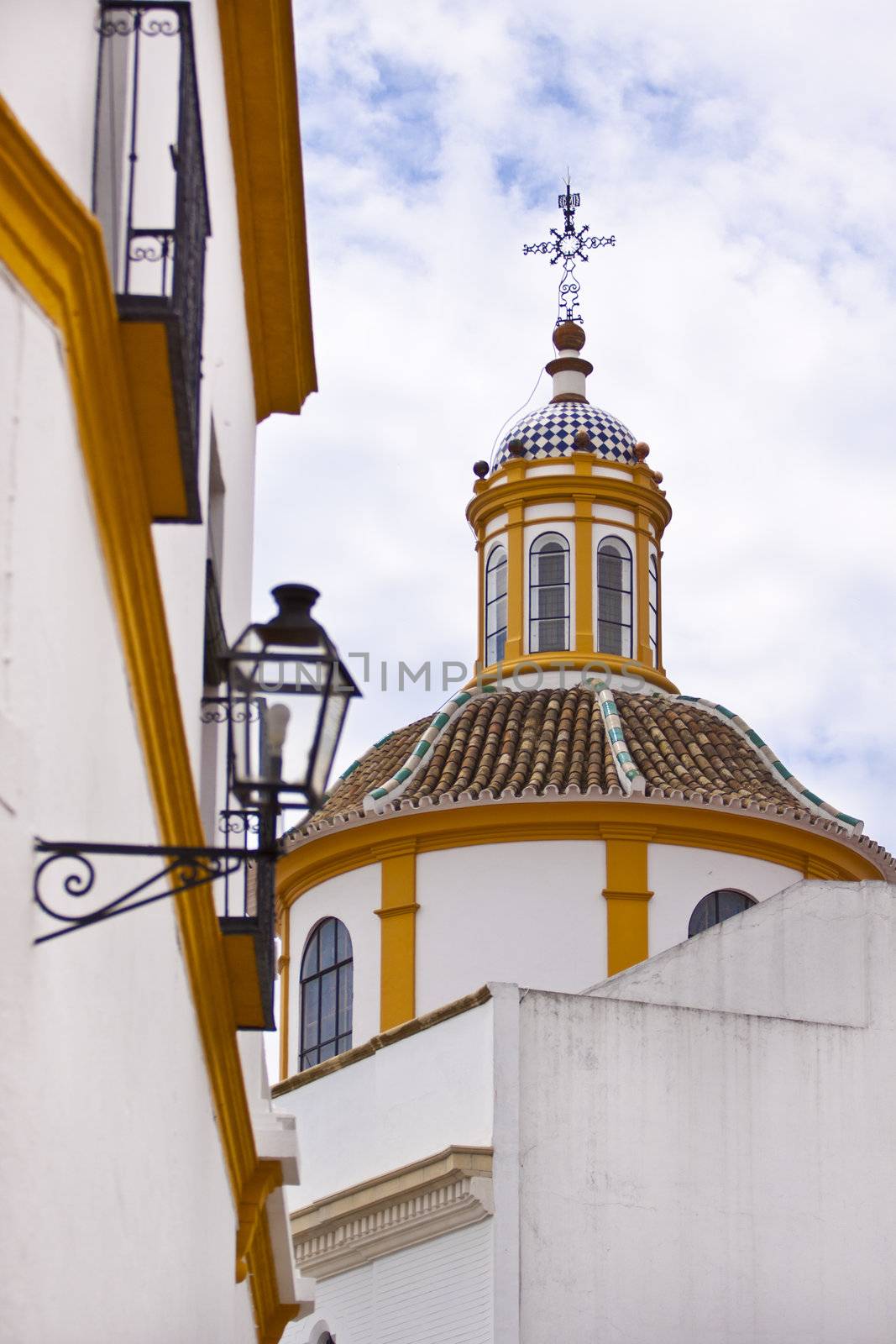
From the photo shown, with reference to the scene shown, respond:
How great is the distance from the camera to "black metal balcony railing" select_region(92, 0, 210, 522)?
486 cm

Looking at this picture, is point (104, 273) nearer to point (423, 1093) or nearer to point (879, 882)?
point (423, 1093)

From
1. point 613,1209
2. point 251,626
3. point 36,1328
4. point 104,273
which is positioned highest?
point 104,273

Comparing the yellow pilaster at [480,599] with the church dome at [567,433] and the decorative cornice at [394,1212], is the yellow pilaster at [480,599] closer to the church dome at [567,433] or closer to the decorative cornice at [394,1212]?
the church dome at [567,433]

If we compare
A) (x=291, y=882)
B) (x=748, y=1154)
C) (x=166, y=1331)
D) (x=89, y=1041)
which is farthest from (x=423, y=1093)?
(x=89, y=1041)

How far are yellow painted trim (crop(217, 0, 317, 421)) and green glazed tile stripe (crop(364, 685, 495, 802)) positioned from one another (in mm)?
9474

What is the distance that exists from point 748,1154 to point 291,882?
6941 mm

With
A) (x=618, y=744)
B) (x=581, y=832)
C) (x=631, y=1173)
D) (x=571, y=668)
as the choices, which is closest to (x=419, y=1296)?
(x=631, y=1173)

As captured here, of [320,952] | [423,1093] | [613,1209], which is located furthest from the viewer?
[320,952]

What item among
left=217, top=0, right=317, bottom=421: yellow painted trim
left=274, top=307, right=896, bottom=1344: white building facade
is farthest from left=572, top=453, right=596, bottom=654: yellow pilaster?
left=217, top=0, right=317, bottom=421: yellow painted trim

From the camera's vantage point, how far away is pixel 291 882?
21328mm

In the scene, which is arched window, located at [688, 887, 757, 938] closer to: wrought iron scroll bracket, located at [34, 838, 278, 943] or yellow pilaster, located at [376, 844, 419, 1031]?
yellow pilaster, located at [376, 844, 419, 1031]

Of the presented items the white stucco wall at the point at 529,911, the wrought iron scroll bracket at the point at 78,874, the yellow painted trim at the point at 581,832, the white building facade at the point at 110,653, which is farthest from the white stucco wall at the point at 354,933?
the wrought iron scroll bracket at the point at 78,874

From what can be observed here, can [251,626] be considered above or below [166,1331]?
above

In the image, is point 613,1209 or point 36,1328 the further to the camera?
point 613,1209
